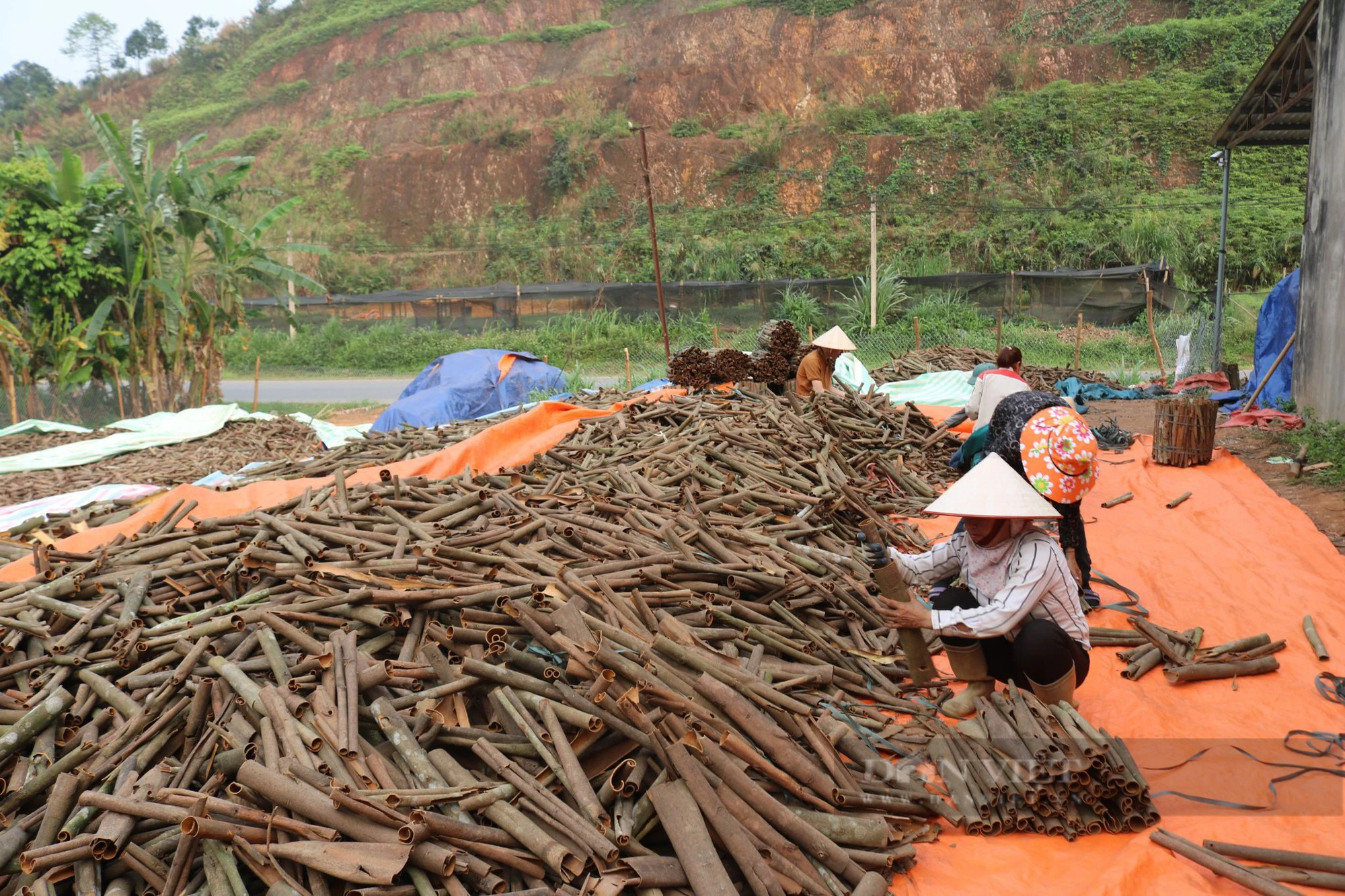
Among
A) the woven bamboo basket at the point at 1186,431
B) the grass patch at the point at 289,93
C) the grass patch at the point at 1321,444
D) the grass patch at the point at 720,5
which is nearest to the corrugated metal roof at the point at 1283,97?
the grass patch at the point at 1321,444

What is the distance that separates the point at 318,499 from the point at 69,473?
7273 mm

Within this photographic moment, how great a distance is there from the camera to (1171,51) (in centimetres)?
3225

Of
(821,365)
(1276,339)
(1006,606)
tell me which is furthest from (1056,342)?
(1006,606)

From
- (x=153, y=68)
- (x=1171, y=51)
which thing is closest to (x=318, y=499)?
(x=1171, y=51)

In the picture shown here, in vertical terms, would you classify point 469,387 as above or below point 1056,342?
above

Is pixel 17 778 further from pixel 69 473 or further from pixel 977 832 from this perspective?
pixel 69 473

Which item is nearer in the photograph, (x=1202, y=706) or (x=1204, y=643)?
(x=1202, y=706)

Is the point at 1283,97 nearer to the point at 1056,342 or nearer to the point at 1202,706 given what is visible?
the point at 1056,342

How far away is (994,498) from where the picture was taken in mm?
3629

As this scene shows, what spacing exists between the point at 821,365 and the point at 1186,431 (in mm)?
3419

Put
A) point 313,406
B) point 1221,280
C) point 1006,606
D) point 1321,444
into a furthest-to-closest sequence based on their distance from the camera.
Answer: point 313,406, point 1221,280, point 1321,444, point 1006,606

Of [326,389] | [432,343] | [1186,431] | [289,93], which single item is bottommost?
[326,389]

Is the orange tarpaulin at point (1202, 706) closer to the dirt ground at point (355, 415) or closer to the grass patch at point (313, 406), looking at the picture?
the dirt ground at point (355, 415)

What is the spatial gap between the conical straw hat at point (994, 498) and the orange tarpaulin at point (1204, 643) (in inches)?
43.3
